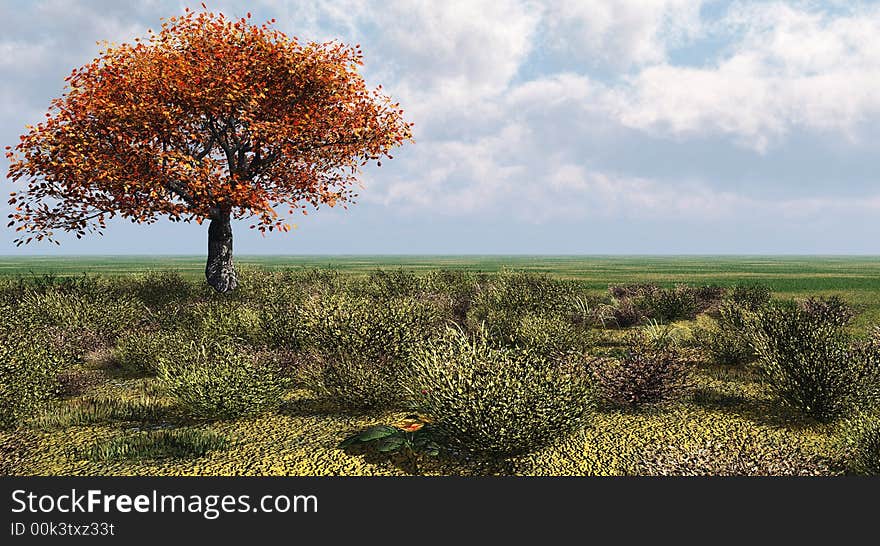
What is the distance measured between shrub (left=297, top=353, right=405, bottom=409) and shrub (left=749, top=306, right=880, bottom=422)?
521 cm

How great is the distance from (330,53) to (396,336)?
441 inches

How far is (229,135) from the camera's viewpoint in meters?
16.7

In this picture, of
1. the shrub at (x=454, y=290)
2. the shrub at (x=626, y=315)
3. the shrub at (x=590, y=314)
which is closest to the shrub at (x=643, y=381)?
the shrub at (x=454, y=290)

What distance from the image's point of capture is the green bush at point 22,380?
6.61 m

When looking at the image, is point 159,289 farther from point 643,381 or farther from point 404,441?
point 643,381

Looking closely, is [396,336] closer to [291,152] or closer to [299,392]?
[299,392]

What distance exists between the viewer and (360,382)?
274 inches

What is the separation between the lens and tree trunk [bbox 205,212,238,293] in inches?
670

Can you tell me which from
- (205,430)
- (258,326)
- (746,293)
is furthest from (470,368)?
(746,293)

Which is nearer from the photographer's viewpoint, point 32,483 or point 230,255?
point 32,483

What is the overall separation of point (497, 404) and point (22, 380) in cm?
633

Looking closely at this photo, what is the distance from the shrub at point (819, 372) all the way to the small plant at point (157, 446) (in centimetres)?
720

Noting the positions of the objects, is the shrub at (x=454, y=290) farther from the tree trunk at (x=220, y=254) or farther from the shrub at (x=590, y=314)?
the tree trunk at (x=220, y=254)

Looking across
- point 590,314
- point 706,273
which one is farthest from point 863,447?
point 706,273
